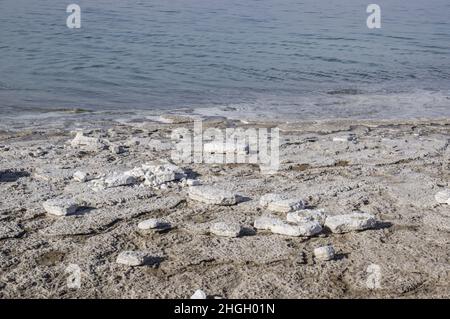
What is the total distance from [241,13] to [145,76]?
12399 mm

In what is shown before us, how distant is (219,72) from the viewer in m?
14.2

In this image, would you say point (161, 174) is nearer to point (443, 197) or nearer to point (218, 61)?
point (443, 197)

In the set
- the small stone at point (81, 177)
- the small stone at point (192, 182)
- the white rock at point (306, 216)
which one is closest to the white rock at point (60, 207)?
the small stone at point (81, 177)

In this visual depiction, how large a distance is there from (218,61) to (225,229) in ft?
36.2

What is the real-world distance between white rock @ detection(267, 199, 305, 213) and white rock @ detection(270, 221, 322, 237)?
40 cm

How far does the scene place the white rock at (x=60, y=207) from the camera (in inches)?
191

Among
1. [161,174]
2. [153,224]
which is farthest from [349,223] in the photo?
[161,174]

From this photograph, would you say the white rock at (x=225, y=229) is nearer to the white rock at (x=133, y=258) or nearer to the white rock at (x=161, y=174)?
the white rock at (x=133, y=258)

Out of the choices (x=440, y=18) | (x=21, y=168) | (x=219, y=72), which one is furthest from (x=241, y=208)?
(x=440, y=18)

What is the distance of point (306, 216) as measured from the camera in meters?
4.89

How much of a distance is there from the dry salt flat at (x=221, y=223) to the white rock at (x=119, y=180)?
0.01m

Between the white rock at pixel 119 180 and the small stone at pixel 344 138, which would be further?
the small stone at pixel 344 138

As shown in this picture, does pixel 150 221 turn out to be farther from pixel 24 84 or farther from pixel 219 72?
pixel 219 72

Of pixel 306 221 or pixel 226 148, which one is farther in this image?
pixel 226 148
